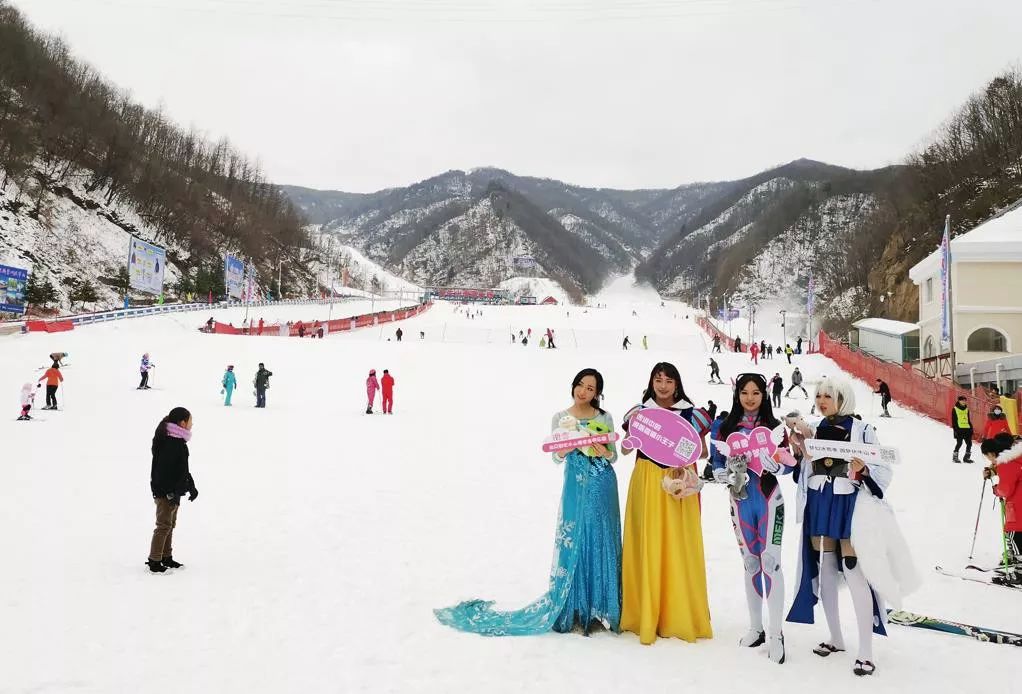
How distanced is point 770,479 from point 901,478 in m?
9.34

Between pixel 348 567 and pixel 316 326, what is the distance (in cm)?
4175

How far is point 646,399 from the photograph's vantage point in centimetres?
458

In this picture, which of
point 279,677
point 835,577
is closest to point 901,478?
point 835,577

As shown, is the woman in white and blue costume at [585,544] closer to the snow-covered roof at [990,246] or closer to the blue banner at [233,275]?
the snow-covered roof at [990,246]

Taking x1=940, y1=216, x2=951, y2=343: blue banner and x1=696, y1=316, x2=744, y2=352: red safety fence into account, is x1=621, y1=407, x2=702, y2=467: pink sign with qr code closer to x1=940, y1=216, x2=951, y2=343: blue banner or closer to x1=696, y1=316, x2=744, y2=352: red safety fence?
x1=940, y1=216, x2=951, y2=343: blue banner

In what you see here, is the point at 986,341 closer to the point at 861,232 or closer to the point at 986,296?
the point at 986,296

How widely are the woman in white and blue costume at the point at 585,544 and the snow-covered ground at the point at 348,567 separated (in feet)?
0.58

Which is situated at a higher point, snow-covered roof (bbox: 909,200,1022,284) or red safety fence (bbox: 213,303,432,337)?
snow-covered roof (bbox: 909,200,1022,284)

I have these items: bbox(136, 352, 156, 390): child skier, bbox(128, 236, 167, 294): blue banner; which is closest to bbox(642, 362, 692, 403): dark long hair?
bbox(136, 352, 156, 390): child skier

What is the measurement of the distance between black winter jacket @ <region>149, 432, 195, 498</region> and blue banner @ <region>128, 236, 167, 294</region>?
32.1m

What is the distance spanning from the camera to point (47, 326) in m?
29.8

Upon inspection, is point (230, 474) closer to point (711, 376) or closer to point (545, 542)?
point (545, 542)

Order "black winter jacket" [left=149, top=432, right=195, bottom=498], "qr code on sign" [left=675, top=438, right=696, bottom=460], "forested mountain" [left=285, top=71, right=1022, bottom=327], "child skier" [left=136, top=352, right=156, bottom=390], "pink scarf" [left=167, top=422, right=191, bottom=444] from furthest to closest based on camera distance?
"forested mountain" [left=285, top=71, right=1022, bottom=327] < "child skier" [left=136, top=352, right=156, bottom=390] < "pink scarf" [left=167, top=422, right=191, bottom=444] < "black winter jacket" [left=149, top=432, right=195, bottom=498] < "qr code on sign" [left=675, top=438, right=696, bottom=460]

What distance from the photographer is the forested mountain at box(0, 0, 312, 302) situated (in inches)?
2231
